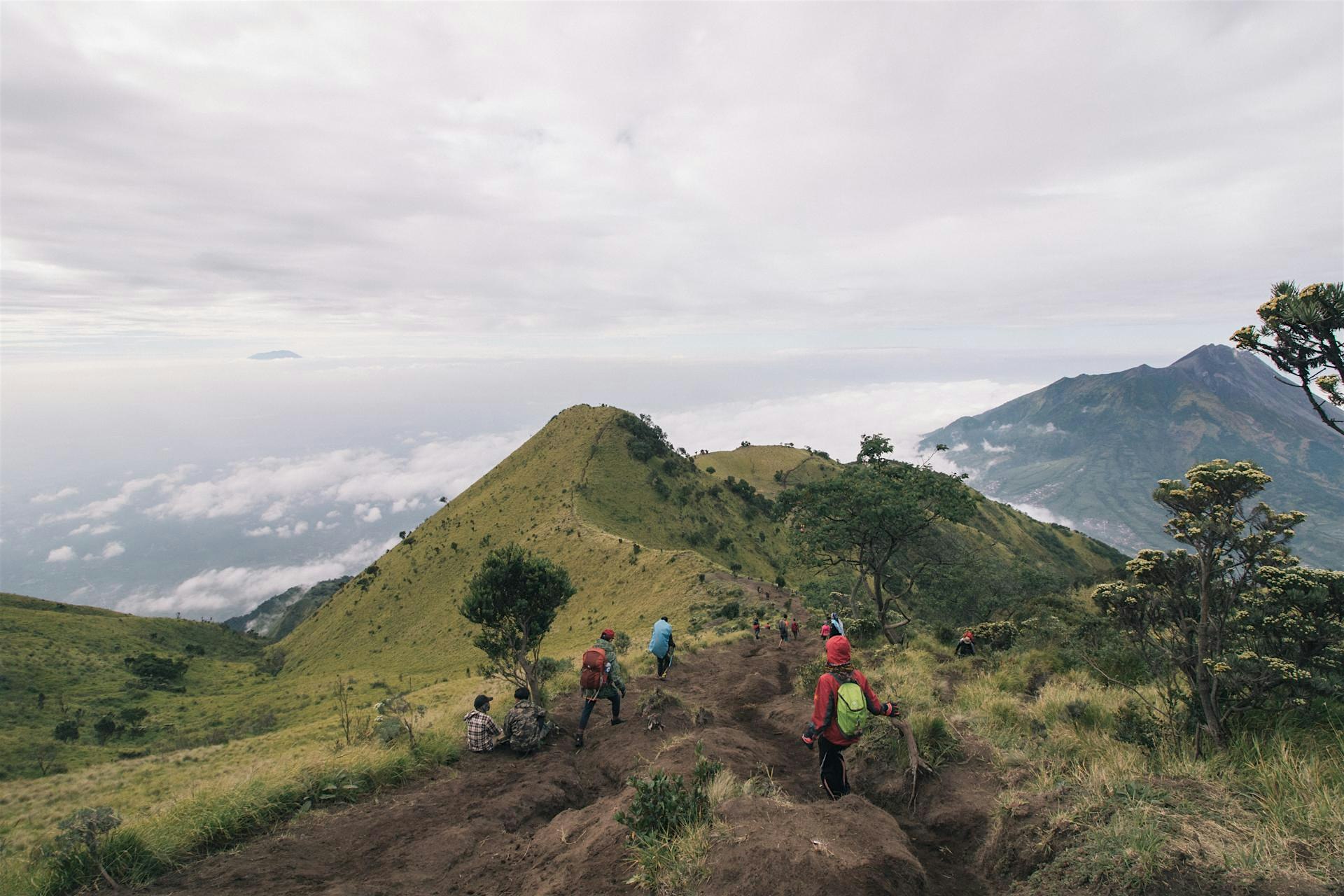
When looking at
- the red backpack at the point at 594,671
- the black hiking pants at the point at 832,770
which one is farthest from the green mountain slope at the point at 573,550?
the black hiking pants at the point at 832,770

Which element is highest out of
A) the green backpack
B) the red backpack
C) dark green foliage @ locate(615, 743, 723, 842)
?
the green backpack

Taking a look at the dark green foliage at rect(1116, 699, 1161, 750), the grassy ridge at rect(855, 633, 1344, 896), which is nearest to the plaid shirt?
the grassy ridge at rect(855, 633, 1344, 896)

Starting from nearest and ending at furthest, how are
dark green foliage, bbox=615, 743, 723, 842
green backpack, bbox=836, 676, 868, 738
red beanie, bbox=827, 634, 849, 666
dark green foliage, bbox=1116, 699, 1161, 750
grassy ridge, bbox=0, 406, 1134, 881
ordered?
dark green foliage, bbox=615, 743, 723, 842
green backpack, bbox=836, 676, 868, 738
red beanie, bbox=827, 634, 849, 666
dark green foliage, bbox=1116, 699, 1161, 750
grassy ridge, bbox=0, 406, 1134, 881

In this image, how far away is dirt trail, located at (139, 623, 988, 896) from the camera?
5.22 metres

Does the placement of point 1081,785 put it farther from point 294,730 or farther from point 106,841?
point 294,730

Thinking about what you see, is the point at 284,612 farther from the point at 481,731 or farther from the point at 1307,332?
the point at 1307,332

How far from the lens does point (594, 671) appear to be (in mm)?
11680

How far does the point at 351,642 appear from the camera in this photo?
185 ft

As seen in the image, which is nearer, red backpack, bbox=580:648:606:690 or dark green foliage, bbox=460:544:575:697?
red backpack, bbox=580:648:606:690

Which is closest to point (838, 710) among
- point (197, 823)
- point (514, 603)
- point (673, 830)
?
point (673, 830)

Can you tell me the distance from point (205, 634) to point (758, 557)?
3117 inches

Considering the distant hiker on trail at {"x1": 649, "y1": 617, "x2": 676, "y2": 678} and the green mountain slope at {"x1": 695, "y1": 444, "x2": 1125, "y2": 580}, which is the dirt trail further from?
the green mountain slope at {"x1": 695, "y1": 444, "x2": 1125, "y2": 580}

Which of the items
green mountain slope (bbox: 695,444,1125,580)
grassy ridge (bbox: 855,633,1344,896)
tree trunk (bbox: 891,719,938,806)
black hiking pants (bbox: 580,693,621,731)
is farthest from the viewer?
green mountain slope (bbox: 695,444,1125,580)

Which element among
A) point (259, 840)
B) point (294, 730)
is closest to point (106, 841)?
point (259, 840)
